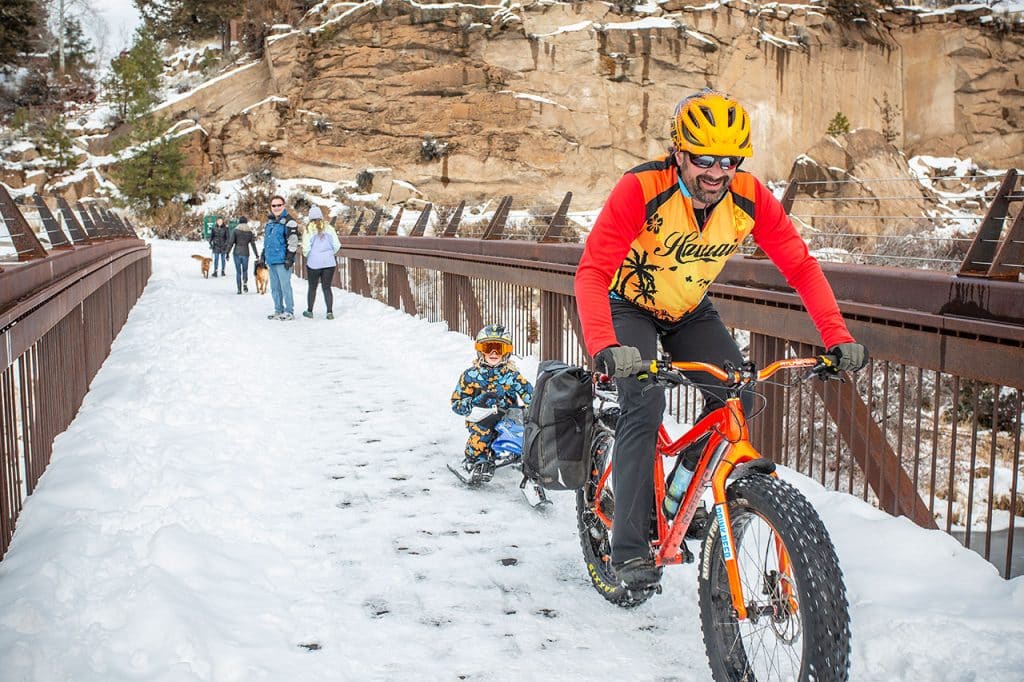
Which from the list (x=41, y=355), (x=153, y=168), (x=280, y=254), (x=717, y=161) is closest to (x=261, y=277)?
(x=280, y=254)

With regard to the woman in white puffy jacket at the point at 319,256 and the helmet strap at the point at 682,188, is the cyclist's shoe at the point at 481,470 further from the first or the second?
the woman in white puffy jacket at the point at 319,256

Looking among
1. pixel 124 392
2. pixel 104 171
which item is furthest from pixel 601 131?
pixel 124 392

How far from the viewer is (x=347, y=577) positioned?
450 centimetres

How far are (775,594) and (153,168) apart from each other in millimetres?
55666

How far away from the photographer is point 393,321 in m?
14.4

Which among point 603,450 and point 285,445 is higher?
point 603,450

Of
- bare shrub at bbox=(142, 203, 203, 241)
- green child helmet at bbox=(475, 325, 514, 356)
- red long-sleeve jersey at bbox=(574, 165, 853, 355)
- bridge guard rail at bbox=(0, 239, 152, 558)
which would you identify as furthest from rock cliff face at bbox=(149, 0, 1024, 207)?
red long-sleeve jersey at bbox=(574, 165, 853, 355)

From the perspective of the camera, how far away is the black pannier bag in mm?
4293

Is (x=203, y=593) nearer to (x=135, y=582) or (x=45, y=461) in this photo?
(x=135, y=582)

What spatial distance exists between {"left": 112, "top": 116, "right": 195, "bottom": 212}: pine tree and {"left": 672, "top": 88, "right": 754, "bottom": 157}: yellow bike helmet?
5420 cm

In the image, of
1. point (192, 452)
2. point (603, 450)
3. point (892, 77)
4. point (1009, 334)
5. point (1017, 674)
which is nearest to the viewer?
point (1017, 674)

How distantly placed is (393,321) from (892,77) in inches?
2475

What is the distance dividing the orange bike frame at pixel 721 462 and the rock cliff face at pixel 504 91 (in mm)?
50517

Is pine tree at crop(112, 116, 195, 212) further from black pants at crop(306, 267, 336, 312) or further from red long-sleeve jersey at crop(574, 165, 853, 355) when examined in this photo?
red long-sleeve jersey at crop(574, 165, 853, 355)
